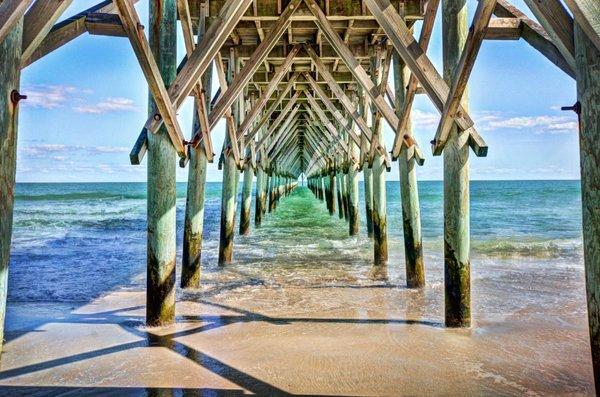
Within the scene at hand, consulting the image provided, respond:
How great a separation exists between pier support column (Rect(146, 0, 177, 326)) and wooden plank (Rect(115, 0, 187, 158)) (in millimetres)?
122

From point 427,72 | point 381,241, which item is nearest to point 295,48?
point 381,241

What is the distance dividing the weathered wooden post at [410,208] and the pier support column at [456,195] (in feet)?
4.94

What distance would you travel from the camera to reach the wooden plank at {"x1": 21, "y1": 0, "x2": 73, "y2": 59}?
8.18 ft

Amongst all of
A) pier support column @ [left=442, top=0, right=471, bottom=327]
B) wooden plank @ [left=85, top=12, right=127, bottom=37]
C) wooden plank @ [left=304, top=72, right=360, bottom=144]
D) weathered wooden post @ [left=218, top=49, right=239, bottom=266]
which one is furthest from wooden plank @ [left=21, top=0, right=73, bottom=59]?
wooden plank @ [left=304, top=72, right=360, bottom=144]

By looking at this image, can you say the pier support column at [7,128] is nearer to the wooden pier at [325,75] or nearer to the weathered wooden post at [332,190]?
the wooden pier at [325,75]

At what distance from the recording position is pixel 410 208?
214 inches

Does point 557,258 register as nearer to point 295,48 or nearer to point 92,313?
point 295,48

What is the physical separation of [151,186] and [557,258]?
27.9ft

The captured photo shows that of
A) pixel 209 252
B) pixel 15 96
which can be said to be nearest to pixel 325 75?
pixel 209 252

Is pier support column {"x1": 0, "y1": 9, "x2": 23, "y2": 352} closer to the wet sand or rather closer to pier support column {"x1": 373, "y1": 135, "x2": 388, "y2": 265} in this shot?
the wet sand

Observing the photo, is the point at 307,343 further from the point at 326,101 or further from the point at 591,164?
the point at 326,101

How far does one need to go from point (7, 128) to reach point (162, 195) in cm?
155

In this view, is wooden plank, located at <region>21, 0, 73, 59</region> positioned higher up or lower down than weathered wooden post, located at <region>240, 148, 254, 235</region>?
higher up

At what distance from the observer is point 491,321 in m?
4.16
